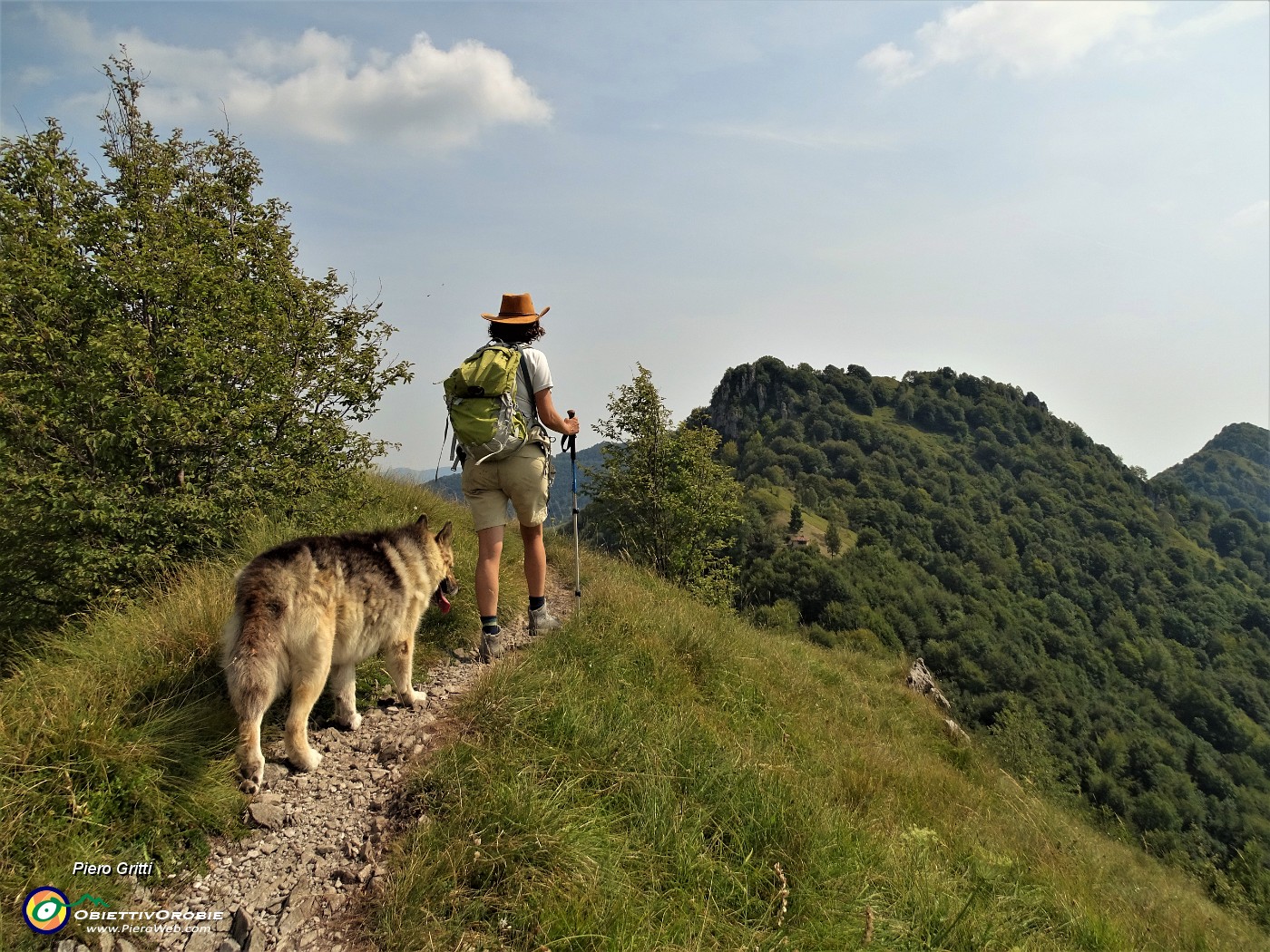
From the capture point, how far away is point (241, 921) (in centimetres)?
256

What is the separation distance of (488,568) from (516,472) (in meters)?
0.89

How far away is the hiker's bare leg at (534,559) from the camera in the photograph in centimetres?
538

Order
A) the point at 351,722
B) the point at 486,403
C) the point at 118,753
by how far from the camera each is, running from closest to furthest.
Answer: the point at 118,753 < the point at 351,722 < the point at 486,403

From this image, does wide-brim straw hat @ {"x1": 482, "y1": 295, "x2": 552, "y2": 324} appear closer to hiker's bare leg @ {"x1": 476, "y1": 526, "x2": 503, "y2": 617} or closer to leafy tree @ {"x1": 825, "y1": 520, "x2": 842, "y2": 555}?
hiker's bare leg @ {"x1": 476, "y1": 526, "x2": 503, "y2": 617}

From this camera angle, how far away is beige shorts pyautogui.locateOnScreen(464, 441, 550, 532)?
16.4ft

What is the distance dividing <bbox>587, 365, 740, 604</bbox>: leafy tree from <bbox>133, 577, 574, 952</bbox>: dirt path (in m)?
14.1

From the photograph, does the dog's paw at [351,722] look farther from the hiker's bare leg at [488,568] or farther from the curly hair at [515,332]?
the curly hair at [515,332]

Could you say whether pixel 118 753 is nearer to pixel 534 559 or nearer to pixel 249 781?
pixel 249 781

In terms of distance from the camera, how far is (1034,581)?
96500mm

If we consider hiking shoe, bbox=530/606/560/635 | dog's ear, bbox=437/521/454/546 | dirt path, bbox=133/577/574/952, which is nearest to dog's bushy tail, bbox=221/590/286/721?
dirt path, bbox=133/577/574/952

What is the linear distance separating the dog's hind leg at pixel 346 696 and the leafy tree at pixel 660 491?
13.7m

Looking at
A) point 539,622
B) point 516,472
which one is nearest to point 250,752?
point 516,472

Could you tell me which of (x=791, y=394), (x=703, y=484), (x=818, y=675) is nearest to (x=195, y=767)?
(x=818, y=675)

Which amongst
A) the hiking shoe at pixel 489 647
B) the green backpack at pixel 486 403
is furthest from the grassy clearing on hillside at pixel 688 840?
the green backpack at pixel 486 403
